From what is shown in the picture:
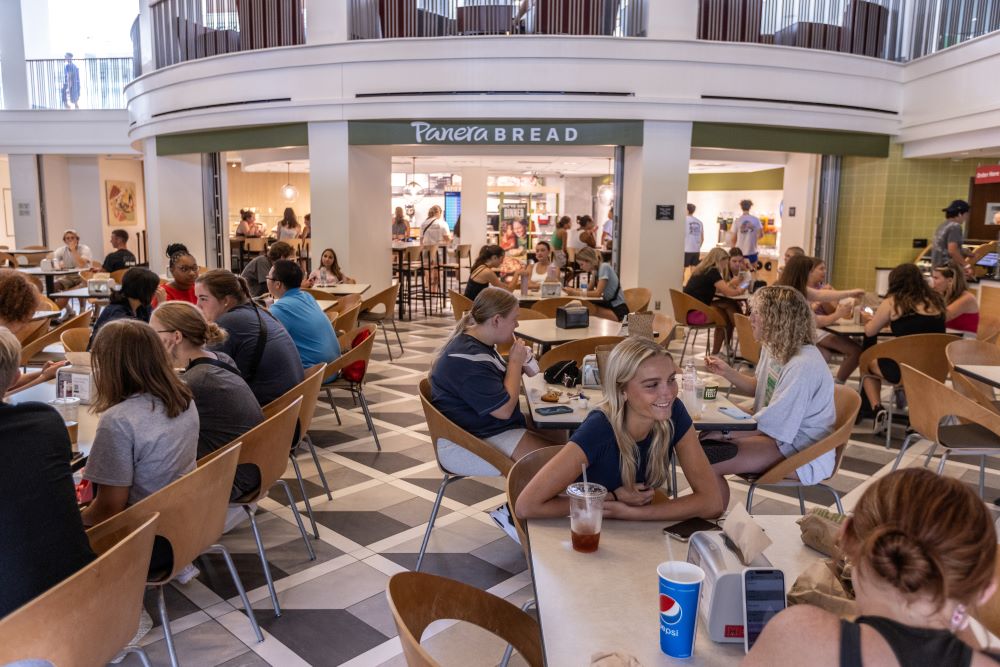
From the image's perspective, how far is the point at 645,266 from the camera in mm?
9594

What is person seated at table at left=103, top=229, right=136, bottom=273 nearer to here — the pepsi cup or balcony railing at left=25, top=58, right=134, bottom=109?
balcony railing at left=25, top=58, right=134, bottom=109

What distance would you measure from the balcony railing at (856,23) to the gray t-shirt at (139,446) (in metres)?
8.69

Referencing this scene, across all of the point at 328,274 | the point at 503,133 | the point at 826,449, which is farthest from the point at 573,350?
the point at 503,133

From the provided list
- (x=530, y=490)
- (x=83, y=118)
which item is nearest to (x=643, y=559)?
(x=530, y=490)

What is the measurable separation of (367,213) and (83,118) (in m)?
8.67

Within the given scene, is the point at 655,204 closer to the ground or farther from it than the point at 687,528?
farther from it

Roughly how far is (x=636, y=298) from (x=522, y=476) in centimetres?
595

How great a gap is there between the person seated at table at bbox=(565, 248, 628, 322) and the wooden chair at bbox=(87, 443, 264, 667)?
553cm

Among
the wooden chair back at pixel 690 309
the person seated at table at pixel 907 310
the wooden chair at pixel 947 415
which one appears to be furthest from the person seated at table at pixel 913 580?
the wooden chair back at pixel 690 309

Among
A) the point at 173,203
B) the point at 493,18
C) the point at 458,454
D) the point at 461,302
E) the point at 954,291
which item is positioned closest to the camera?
the point at 458,454

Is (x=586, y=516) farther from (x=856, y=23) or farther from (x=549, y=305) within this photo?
(x=856, y=23)

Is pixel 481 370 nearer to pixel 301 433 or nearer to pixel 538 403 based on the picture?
pixel 538 403

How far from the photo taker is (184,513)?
2365 millimetres

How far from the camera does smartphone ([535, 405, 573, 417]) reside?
135 inches
